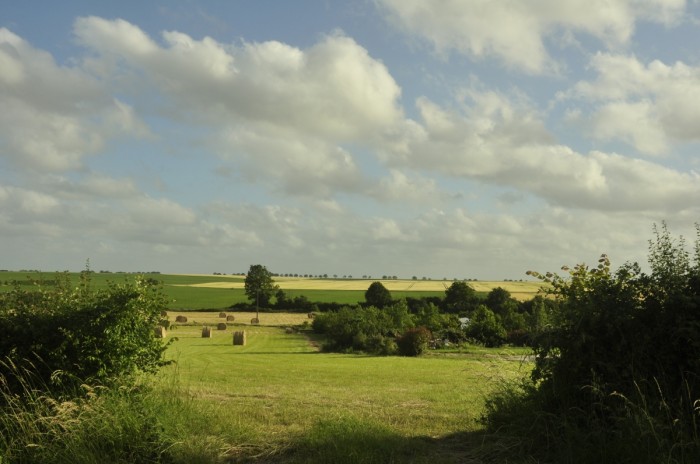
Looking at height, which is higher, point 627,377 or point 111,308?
point 111,308

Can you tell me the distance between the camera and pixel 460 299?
2982 inches

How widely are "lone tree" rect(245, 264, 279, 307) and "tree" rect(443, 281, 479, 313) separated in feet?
87.7

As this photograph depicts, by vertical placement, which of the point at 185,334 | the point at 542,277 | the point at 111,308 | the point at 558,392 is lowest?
the point at 185,334

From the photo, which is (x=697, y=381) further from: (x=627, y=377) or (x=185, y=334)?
(x=185, y=334)

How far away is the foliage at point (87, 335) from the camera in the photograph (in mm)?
9742

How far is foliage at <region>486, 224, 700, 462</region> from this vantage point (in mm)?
6980

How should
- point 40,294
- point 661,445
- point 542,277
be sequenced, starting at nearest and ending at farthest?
point 661,445, point 542,277, point 40,294

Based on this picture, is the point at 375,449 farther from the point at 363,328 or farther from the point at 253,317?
the point at 253,317

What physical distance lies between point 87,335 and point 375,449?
5.11m

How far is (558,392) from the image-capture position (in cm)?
798

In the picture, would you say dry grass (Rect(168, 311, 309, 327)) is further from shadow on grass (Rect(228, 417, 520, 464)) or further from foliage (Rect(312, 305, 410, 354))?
shadow on grass (Rect(228, 417, 520, 464))

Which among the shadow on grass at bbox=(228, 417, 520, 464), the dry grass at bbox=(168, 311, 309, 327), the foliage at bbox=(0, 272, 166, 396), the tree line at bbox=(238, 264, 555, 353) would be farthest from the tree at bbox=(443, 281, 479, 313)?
the shadow on grass at bbox=(228, 417, 520, 464)

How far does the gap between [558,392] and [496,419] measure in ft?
4.12

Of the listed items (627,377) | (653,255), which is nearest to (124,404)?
(627,377)
